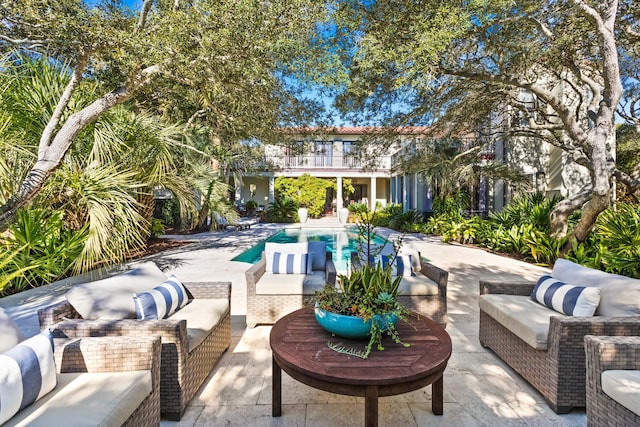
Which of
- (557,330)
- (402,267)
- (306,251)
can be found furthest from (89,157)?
(557,330)

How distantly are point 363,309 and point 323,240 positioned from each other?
10.7 metres

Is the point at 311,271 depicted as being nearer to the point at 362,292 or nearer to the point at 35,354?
the point at 362,292

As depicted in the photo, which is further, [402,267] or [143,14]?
[143,14]

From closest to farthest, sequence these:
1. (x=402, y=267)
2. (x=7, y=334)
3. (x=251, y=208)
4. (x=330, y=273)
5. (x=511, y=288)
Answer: (x=7, y=334) → (x=511, y=288) → (x=330, y=273) → (x=402, y=267) → (x=251, y=208)

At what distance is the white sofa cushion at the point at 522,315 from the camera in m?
2.43

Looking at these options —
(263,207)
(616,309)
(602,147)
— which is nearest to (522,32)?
(602,147)

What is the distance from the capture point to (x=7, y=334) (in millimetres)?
1721

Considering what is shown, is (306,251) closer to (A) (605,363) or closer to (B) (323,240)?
(A) (605,363)

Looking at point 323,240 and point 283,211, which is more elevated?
point 283,211

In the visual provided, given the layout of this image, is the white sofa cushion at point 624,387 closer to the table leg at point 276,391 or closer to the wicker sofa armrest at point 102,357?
the table leg at point 276,391

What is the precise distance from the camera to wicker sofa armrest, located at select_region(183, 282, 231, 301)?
10.9ft

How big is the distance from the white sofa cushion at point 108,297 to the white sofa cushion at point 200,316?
381 mm

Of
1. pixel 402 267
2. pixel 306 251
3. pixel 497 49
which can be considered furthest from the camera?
pixel 497 49

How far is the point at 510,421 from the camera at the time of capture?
7.26 ft
